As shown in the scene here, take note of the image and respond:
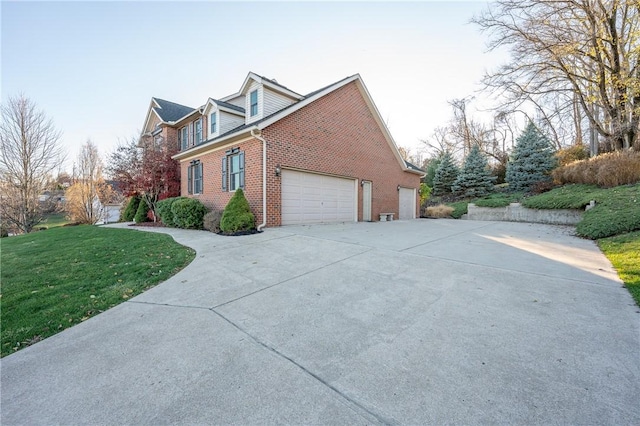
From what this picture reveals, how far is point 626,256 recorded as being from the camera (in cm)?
484

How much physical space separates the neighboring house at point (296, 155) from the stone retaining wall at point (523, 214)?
4746 mm

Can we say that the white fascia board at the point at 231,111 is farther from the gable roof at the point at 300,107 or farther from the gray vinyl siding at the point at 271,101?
the gray vinyl siding at the point at 271,101

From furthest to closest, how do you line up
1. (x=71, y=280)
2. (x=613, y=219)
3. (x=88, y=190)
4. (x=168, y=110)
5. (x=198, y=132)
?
1. (x=88, y=190)
2. (x=168, y=110)
3. (x=198, y=132)
4. (x=613, y=219)
5. (x=71, y=280)

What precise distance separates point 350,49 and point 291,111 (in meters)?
3.98

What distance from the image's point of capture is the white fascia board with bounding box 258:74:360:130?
9038 millimetres

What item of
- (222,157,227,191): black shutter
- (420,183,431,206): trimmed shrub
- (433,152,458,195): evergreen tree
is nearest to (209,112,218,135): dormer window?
(222,157,227,191): black shutter

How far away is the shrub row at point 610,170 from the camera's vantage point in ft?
33.1

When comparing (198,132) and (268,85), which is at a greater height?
(268,85)

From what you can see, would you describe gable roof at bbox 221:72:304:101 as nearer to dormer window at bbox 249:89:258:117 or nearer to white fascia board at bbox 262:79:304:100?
white fascia board at bbox 262:79:304:100

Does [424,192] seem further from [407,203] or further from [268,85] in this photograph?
[268,85]

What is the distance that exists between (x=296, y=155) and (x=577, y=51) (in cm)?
1439

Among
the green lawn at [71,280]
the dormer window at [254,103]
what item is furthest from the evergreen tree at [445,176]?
the green lawn at [71,280]

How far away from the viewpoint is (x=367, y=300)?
3.28 m

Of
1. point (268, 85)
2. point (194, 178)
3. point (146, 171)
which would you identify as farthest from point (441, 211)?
point (146, 171)
